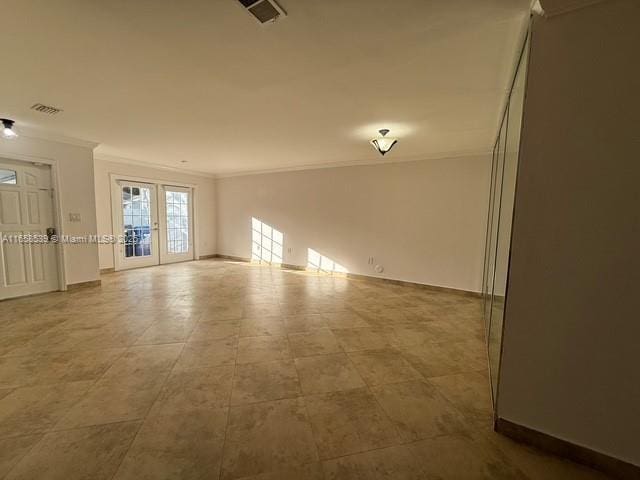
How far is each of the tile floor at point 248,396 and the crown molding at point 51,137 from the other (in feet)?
8.02

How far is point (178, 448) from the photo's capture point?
1.46 metres

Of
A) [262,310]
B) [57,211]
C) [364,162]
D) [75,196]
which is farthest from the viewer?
[364,162]

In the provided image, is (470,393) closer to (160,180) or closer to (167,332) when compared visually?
(167,332)

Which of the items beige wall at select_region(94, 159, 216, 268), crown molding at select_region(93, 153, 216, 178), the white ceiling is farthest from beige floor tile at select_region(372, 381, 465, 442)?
crown molding at select_region(93, 153, 216, 178)

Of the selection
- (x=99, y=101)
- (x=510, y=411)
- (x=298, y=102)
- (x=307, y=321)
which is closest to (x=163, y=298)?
(x=307, y=321)

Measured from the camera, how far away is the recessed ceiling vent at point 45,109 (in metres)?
2.96

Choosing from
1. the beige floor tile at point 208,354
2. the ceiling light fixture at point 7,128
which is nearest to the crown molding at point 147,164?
the ceiling light fixture at point 7,128

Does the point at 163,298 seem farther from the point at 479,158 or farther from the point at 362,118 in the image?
the point at 479,158

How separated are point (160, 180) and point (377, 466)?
7.06 metres

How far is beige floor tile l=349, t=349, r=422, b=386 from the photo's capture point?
2127mm

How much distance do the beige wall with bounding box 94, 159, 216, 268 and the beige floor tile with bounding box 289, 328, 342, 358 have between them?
16.7ft

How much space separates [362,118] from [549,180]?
2.18 metres

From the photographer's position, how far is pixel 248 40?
5.82ft

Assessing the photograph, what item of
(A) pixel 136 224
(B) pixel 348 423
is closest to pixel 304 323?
(B) pixel 348 423
